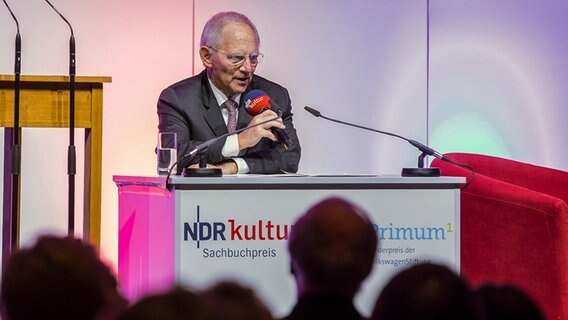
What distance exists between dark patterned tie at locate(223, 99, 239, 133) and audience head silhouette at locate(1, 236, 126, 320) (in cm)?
343

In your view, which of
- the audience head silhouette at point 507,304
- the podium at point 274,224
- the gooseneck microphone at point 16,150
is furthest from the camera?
the gooseneck microphone at point 16,150

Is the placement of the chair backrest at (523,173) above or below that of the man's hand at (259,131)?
below

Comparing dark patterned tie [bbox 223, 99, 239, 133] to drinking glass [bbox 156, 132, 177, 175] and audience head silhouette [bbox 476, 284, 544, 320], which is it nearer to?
drinking glass [bbox 156, 132, 177, 175]

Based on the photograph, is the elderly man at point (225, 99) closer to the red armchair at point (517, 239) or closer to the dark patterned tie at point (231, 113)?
the dark patterned tie at point (231, 113)

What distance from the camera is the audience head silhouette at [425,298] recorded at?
47.9 inches

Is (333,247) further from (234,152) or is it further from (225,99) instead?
(225,99)

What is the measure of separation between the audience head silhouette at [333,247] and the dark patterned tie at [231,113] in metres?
3.08

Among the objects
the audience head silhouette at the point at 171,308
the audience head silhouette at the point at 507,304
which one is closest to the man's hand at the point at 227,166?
the audience head silhouette at the point at 507,304

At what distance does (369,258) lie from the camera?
1.57 metres

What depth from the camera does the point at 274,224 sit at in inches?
131

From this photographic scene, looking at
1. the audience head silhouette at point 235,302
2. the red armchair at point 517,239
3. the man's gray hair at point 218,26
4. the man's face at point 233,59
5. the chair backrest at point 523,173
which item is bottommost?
the red armchair at point 517,239

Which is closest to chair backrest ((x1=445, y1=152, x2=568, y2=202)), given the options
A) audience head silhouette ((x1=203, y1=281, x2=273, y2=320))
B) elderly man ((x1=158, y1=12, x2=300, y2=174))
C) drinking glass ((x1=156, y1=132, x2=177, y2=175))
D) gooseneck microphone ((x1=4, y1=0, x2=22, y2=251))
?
elderly man ((x1=158, y1=12, x2=300, y2=174))

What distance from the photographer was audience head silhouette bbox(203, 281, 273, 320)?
1088mm

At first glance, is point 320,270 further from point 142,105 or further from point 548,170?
point 142,105
